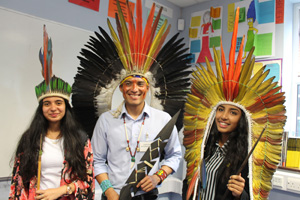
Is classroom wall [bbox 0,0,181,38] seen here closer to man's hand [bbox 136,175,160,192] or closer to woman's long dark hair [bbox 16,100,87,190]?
woman's long dark hair [bbox 16,100,87,190]

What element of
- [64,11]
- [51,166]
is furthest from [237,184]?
[64,11]

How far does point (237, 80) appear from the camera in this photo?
1367 mm

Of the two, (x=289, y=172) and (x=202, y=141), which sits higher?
(x=202, y=141)

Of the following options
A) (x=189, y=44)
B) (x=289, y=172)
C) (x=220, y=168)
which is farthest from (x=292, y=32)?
(x=220, y=168)

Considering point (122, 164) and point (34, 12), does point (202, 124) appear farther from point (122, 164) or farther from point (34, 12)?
point (34, 12)

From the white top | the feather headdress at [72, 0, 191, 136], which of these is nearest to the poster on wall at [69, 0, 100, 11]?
the feather headdress at [72, 0, 191, 136]

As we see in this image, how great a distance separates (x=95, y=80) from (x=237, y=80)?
34.2 inches

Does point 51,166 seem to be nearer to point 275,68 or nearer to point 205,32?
point 275,68

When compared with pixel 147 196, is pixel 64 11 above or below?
above

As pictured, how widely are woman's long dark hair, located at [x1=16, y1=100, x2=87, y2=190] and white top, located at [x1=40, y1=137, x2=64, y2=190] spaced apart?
4 centimetres

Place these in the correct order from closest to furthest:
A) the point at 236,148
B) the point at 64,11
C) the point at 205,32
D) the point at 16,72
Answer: the point at 236,148 < the point at 16,72 < the point at 64,11 < the point at 205,32

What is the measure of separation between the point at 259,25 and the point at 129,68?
203 centimetres

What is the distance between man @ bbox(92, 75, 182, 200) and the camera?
1585 mm

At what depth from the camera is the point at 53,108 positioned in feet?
5.16
